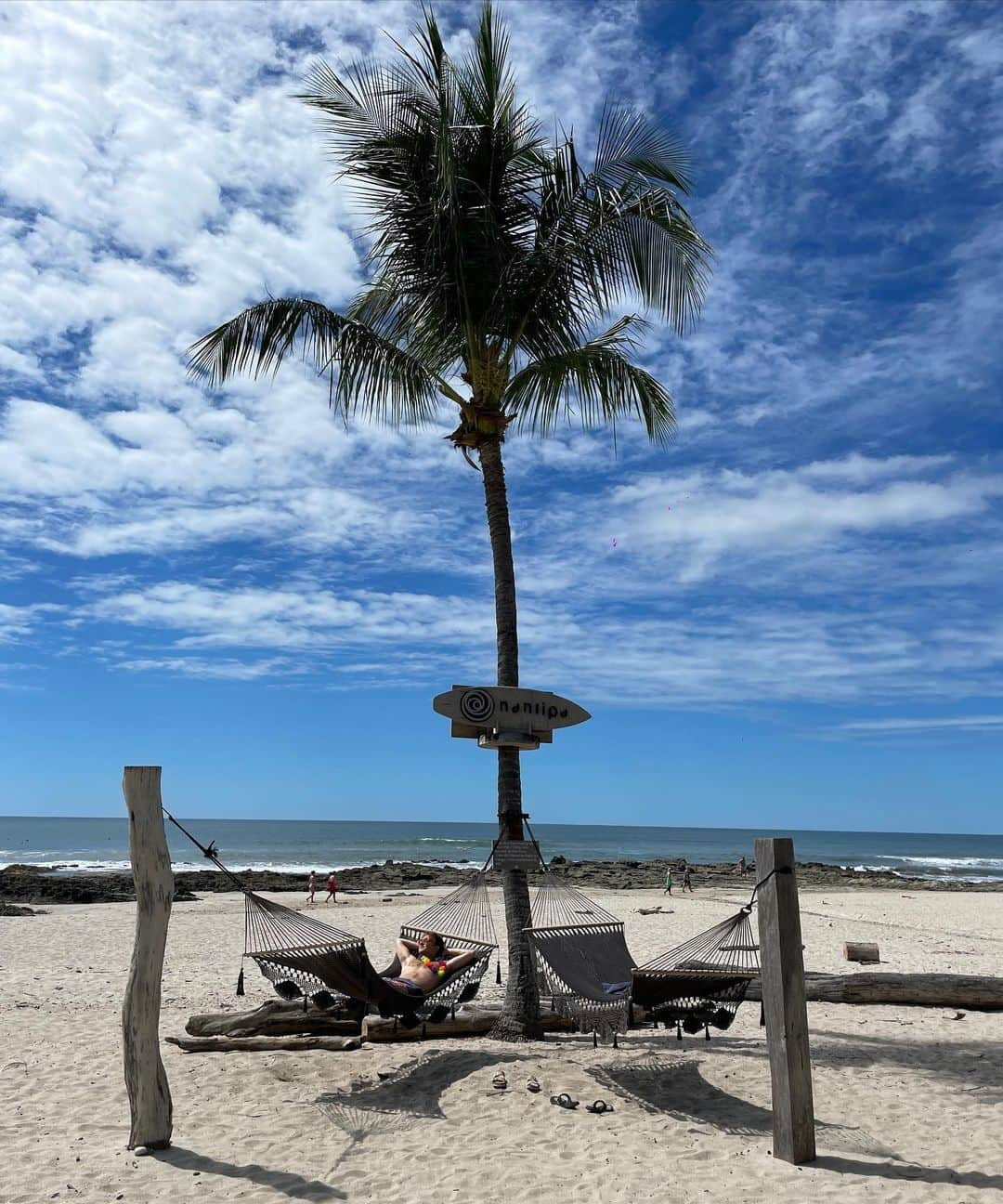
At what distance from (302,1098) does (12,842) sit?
2128 inches

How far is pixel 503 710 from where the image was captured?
214 inches

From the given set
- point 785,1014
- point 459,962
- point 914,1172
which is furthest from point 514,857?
point 914,1172

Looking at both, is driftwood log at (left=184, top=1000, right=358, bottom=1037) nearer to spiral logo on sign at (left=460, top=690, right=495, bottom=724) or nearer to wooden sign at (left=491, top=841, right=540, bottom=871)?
wooden sign at (left=491, top=841, right=540, bottom=871)

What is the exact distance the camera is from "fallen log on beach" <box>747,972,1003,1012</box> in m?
6.54

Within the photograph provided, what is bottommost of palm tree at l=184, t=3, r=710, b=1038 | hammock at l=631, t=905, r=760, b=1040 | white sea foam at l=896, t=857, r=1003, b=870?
white sea foam at l=896, t=857, r=1003, b=870

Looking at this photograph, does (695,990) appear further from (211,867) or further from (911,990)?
(211,867)

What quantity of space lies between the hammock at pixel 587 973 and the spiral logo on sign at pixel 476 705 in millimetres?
926

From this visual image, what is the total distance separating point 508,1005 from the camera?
18.0ft

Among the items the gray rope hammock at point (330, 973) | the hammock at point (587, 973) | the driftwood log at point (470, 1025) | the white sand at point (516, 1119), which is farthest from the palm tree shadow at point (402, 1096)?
the hammock at point (587, 973)

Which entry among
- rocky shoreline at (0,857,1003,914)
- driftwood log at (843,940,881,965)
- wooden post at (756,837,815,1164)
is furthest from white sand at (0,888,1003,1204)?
rocky shoreline at (0,857,1003,914)

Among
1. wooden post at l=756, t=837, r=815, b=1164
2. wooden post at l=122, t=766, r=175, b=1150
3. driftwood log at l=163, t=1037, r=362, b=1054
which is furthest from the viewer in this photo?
driftwood log at l=163, t=1037, r=362, b=1054

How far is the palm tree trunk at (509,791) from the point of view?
544 cm

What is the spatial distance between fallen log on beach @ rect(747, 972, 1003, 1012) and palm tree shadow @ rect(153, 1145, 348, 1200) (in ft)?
13.0

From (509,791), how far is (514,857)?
430 millimetres
